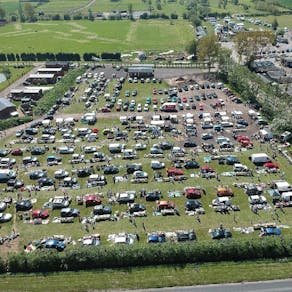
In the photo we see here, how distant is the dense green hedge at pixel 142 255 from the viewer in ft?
152

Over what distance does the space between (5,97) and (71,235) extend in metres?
63.7

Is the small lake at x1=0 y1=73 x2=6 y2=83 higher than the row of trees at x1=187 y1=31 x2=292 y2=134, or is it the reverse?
the row of trees at x1=187 y1=31 x2=292 y2=134

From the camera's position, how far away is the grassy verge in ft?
144

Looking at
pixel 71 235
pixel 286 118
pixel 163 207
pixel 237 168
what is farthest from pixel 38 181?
pixel 286 118

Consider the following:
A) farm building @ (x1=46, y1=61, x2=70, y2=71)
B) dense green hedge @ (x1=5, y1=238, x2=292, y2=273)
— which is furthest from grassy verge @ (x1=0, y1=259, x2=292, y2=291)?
farm building @ (x1=46, y1=61, x2=70, y2=71)

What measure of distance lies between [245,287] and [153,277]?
9.54 m

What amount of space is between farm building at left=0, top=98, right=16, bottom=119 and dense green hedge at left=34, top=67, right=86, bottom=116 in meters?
5.68

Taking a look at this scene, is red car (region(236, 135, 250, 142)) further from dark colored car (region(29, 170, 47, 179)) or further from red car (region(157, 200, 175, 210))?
dark colored car (region(29, 170, 47, 179))

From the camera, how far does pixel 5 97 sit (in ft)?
346

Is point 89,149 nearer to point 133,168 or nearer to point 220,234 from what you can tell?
point 133,168

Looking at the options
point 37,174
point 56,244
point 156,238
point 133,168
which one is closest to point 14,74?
point 37,174

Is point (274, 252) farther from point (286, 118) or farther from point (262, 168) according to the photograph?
point (286, 118)

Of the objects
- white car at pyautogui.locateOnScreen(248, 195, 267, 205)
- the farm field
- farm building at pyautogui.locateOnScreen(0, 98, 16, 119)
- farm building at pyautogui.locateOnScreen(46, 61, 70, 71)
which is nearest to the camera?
the farm field

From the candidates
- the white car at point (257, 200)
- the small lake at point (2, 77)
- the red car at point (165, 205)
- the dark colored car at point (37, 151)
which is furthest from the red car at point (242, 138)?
the small lake at point (2, 77)
